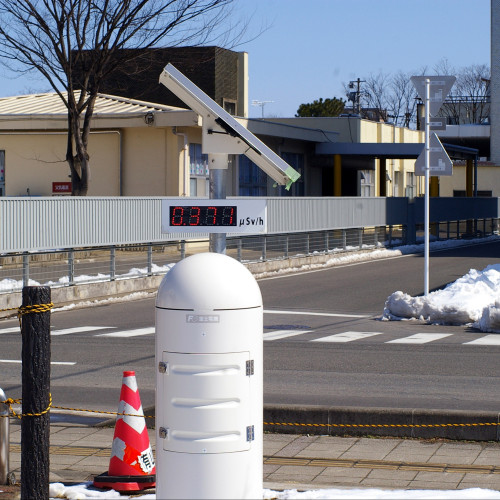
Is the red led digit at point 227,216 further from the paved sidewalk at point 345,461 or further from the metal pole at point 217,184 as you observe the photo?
the paved sidewalk at point 345,461

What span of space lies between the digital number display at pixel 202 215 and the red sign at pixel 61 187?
90.7 ft

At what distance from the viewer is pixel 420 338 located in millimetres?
14914

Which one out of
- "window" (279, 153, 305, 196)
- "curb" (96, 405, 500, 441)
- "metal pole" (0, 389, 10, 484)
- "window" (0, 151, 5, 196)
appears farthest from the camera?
"window" (279, 153, 305, 196)

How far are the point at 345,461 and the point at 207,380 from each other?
2.71 m

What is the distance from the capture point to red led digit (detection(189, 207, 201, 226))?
6465 mm

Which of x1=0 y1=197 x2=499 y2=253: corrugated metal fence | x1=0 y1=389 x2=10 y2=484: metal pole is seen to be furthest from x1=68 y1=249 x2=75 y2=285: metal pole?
x1=0 y1=389 x2=10 y2=484: metal pole

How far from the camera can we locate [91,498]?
6207 mm

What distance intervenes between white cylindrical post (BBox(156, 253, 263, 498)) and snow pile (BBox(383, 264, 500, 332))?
35.2ft

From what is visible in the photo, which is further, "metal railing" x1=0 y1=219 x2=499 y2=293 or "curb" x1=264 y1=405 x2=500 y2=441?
"metal railing" x1=0 y1=219 x2=499 y2=293

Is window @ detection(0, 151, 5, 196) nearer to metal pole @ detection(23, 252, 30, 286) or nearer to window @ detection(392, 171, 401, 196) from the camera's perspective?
metal pole @ detection(23, 252, 30, 286)

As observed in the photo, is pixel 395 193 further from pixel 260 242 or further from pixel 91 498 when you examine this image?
pixel 91 498

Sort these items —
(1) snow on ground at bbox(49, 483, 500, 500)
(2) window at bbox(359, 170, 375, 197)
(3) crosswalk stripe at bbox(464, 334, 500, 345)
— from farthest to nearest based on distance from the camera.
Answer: (2) window at bbox(359, 170, 375, 197) → (3) crosswalk stripe at bbox(464, 334, 500, 345) → (1) snow on ground at bbox(49, 483, 500, 500)

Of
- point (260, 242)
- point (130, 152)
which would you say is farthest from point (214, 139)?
point (130, 152)

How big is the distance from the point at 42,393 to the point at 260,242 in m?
21.6
